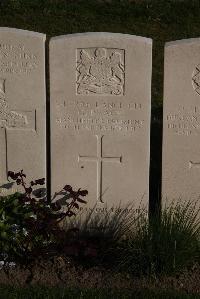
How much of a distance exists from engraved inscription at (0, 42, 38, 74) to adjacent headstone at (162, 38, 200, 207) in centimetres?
118

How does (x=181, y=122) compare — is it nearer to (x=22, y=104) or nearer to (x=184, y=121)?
(x=184, y=121)

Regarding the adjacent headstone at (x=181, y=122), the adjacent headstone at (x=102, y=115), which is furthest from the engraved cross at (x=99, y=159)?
the adjacent headstone at (x=181, y=122)

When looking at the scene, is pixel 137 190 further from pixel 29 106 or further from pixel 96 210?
pixel 29 106

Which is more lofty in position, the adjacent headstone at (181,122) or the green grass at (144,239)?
the adjacent headstone at (181,122)

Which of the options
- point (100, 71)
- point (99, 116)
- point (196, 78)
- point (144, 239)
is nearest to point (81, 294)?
point (144, 239)

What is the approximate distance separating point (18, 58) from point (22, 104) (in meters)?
0.41

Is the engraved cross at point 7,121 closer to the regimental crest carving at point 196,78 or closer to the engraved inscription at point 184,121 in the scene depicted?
the engraved inscription at point 184,121

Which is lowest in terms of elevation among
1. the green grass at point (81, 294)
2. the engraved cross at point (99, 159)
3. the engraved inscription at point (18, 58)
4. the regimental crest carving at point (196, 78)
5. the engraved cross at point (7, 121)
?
the green grass at point (81, 294)

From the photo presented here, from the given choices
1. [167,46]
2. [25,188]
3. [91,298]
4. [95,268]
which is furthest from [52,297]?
[167,46]

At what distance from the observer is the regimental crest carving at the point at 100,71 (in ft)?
18.5

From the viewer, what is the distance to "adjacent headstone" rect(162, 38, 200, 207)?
219 inches

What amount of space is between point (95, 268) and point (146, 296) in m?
0.65

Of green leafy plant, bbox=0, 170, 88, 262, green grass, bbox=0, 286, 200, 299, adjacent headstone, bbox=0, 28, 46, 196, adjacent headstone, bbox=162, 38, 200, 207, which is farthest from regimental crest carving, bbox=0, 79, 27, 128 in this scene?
green grass, bbox=0, 286, 200, 299

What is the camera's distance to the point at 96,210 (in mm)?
A: 6059
